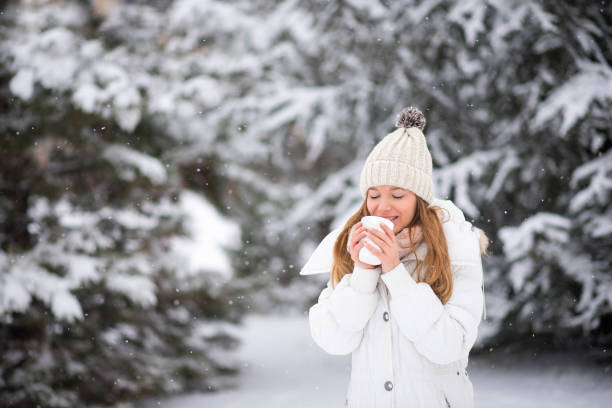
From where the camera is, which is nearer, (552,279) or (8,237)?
(552,279)

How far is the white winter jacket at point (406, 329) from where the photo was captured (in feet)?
6.14

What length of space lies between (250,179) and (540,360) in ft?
15.4

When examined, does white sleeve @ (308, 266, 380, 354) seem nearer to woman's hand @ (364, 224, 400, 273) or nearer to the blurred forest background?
woman's hand @ (364, 224, 400, 273)

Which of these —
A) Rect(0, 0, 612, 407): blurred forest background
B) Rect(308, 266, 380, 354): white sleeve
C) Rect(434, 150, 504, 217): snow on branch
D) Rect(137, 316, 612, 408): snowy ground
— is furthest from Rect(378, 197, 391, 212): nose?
Rect(137, 316, 612, 408): snowy ground

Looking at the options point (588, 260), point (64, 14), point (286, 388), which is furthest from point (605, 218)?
point (64, 14)

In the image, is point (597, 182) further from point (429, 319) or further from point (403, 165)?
point (429, 319)

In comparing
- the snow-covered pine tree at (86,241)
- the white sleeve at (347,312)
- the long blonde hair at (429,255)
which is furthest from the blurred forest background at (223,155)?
the white sleeve at (347,312)

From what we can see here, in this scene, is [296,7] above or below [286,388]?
above

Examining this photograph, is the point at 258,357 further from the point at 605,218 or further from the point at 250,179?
the point at 605,218

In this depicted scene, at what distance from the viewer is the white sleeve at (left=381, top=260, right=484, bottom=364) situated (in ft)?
6.08

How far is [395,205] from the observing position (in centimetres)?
207

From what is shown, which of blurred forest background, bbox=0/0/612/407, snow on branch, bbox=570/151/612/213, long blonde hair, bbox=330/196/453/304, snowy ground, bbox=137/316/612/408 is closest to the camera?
long blonde hair, bbox=330/196/453/304

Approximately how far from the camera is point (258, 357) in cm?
1017

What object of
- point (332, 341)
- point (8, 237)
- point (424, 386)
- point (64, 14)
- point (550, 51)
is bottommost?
point (424, 386)
